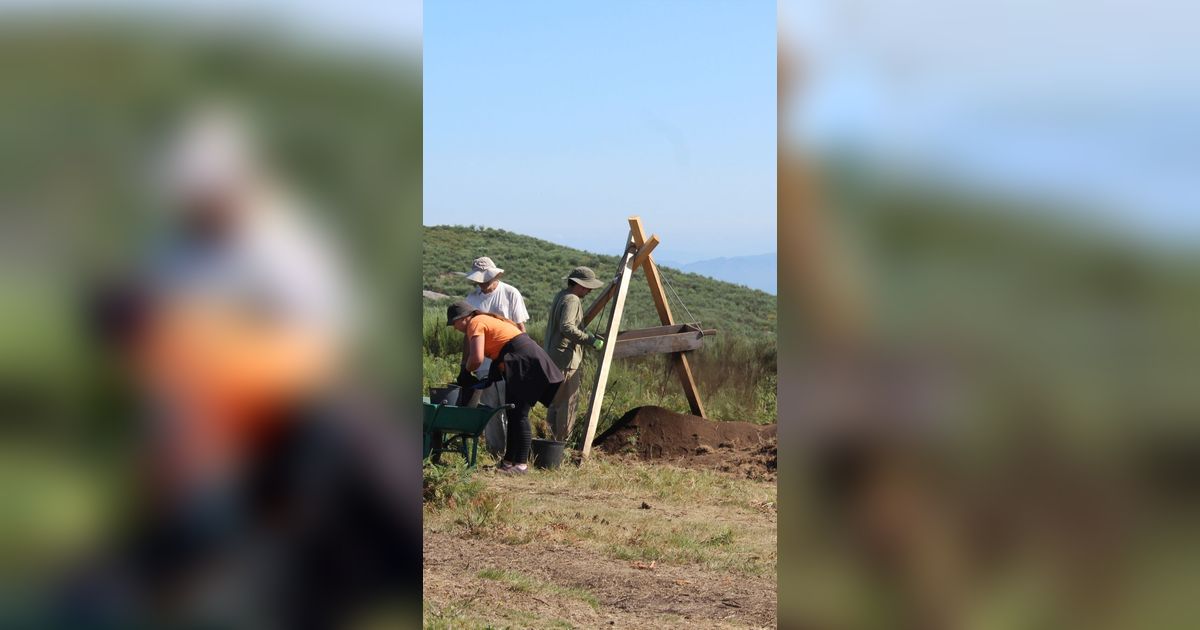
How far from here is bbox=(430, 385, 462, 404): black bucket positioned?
29.0 feet

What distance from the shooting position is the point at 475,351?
28.6 ft

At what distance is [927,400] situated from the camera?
5.99 feet

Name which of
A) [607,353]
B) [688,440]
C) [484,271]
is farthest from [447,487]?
[688,440]

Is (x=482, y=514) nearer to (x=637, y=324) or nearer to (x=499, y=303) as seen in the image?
(x=499, y=303)

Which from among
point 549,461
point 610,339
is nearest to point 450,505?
point 549,461

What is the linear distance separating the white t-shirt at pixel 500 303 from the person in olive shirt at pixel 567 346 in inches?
12.4

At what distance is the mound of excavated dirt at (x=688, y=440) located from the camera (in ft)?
32.0

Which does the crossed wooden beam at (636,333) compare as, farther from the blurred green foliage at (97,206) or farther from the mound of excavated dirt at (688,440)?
the blurred green foliage at (97,206)

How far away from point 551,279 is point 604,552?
36.0 m

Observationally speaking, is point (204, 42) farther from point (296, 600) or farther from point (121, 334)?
point (296, 600)

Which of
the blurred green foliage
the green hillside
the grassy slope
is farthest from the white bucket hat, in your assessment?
the green hillside

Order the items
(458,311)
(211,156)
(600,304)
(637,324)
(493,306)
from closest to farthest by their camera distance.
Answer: (211,156) < (458,311) < (493,306) < (600,304) < (637,324)

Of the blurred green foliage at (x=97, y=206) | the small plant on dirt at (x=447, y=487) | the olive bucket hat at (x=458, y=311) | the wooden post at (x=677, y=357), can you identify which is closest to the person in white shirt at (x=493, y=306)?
the olive bucket hat at (x=458, y=311)

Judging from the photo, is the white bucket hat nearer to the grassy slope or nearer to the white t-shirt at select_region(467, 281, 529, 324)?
the white t-shirt at select_region(467, 281, 529, 324)
